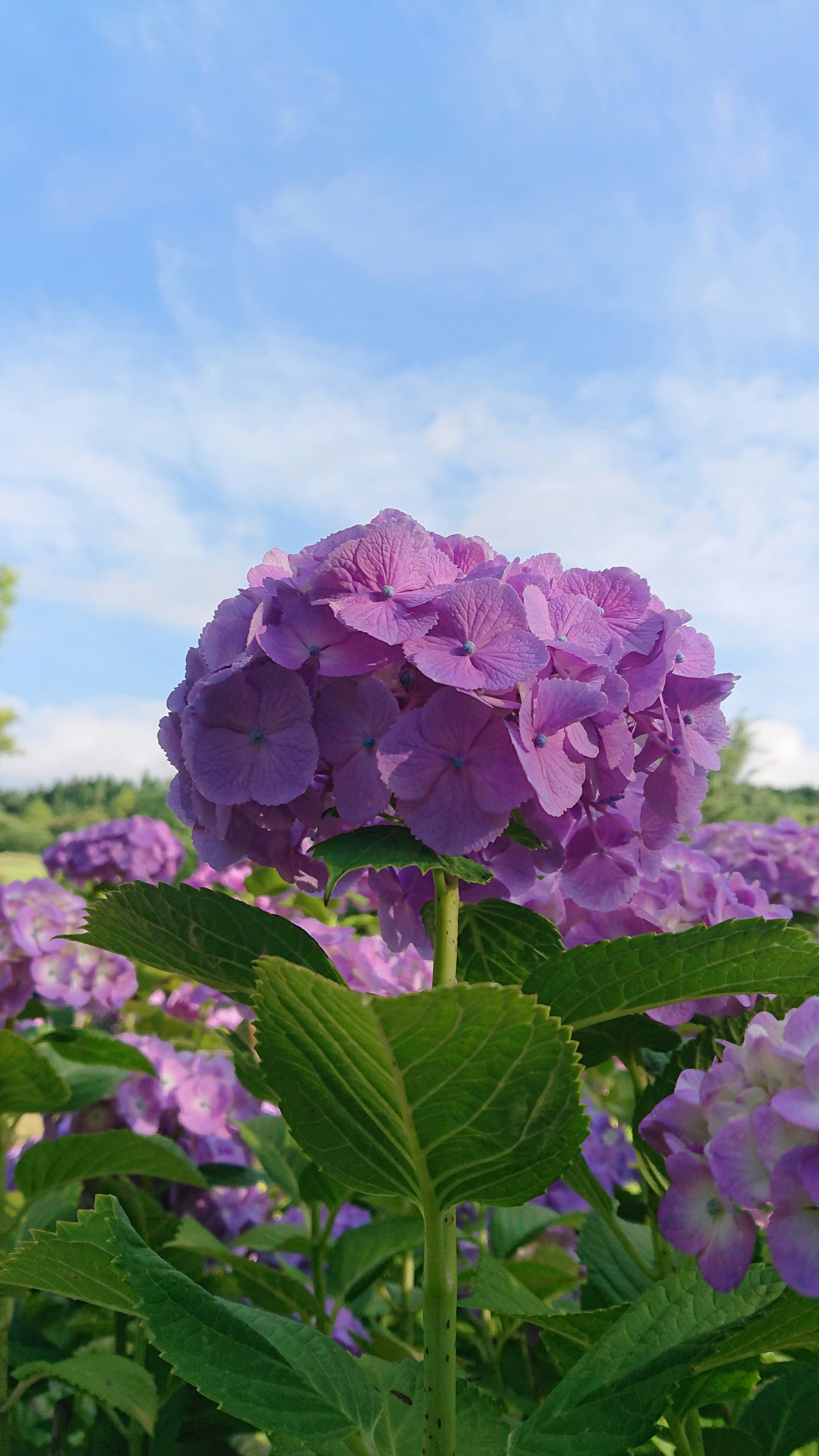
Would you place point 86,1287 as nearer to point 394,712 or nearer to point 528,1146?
point 528,1146

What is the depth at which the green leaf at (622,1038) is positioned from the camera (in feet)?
3.69

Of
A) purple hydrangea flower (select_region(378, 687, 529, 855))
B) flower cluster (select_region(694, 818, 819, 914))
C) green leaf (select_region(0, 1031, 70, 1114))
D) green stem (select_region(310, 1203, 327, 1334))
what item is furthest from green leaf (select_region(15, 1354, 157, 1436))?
flower cluster (select_region(694, 818, 819, 914))

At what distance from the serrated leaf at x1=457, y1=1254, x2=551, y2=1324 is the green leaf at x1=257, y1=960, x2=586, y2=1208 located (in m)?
0.23

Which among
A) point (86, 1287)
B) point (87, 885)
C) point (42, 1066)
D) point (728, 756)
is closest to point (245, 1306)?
point (86, 1287)

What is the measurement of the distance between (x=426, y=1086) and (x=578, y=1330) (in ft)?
1.51

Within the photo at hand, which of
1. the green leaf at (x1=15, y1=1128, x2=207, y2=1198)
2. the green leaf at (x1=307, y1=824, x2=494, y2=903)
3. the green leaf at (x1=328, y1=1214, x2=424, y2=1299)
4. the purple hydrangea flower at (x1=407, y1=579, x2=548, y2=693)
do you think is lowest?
the green leaf at (x1=328, y1=1214, x2=424, y2=1299)

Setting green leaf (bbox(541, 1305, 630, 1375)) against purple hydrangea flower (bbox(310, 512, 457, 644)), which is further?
green leaf (bbox(541, 1305, 630, 1375))

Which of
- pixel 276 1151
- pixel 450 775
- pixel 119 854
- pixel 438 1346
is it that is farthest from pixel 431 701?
pixel 119 854

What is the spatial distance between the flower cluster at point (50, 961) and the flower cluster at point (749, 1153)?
4.64 ft

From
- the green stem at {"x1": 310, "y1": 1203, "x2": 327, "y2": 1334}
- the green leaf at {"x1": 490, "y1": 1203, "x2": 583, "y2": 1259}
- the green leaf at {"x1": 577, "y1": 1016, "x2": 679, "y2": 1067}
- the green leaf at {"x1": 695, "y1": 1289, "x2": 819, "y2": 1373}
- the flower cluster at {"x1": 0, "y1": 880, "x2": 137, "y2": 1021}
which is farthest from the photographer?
the flower cluster at {"x1": 0, "y1": 880, "x2": 137, "y2": 1021}

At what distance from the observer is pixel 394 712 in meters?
0.82

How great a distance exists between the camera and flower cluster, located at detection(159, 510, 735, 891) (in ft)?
2.66

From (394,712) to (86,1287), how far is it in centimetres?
61

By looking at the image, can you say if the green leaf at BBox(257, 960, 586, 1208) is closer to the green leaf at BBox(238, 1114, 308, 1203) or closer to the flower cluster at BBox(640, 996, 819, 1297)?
the flower cluster at BBox(640, 996, 819, 1297)
